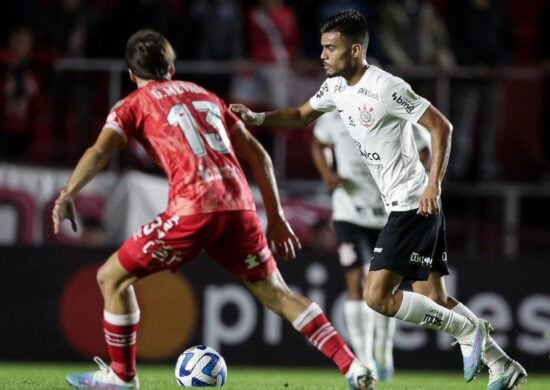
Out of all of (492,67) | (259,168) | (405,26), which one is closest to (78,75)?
(405,26)

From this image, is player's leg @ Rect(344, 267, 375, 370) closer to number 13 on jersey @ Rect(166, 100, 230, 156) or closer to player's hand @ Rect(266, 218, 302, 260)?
player's hand @ Rect(266, 218, 302, 260)

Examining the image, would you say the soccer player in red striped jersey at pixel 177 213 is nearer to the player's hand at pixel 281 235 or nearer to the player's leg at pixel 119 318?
the player's leg at pixel 119 318

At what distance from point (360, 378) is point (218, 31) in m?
7.53

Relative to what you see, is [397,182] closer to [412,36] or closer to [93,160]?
[93,160]

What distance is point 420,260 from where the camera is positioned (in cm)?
741

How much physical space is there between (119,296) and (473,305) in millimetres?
6233

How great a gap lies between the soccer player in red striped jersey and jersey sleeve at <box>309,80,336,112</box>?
2.58 feet

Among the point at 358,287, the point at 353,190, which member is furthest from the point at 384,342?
the point at 353,190

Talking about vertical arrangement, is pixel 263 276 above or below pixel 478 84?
below

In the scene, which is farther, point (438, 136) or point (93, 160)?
point (438, 136)

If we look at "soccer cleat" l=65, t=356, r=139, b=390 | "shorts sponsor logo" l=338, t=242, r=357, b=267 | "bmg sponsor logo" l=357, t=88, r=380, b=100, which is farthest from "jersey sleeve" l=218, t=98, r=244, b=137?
"shorts sponsor logo" l=338, t=242, r=357, b=267

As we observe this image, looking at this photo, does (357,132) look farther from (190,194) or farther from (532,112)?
(532,112)

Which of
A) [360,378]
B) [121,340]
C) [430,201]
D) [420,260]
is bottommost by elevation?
[360,378]

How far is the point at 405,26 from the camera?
13.9m
